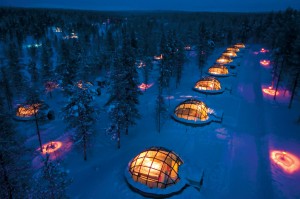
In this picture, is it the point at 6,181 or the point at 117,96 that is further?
the point at 117,96

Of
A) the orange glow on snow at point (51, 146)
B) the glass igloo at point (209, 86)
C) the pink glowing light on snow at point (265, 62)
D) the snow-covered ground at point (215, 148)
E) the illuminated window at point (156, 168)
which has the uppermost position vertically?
the pink glowing light on snow at point (265, 62)

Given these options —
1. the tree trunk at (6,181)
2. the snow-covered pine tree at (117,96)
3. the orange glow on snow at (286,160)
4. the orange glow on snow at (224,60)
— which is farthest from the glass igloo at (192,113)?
the orange glow on snow at (224,60)

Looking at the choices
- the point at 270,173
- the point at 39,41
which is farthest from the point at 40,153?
the point at 39,41

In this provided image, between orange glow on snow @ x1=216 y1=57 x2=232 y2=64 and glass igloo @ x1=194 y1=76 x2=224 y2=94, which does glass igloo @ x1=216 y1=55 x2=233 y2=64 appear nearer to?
orange glow on snow @ x1=216 y1=57 x2=232 y2=64

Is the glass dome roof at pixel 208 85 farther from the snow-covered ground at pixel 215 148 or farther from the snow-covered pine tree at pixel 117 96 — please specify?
the snow-covered pine tree at pixel 117 96

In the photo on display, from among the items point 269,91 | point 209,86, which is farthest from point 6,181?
point 269,91

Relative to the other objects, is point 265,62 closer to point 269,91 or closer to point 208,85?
point 269,91

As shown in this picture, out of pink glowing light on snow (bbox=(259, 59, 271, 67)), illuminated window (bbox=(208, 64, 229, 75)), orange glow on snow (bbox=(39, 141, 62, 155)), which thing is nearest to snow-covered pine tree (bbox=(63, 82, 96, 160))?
orange glow on snow (bbox=(39, 141, 62, 155))
